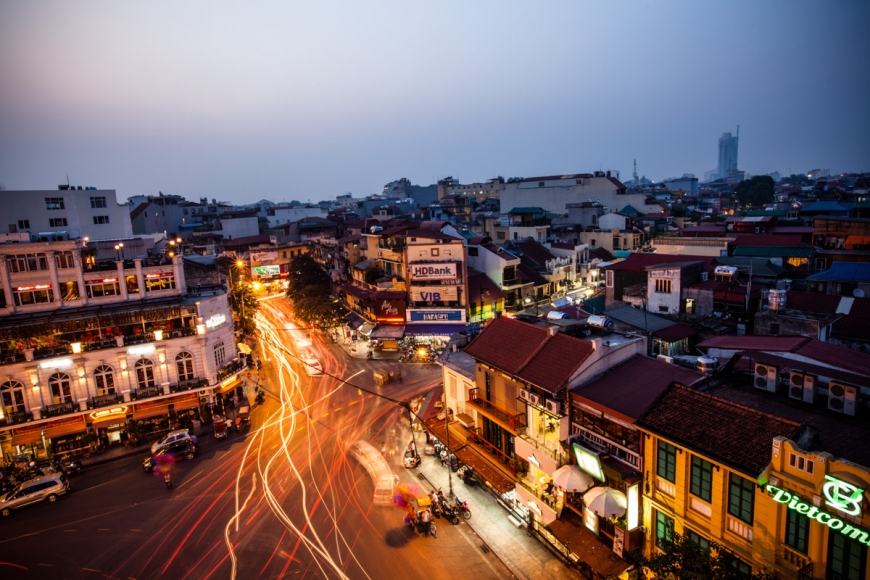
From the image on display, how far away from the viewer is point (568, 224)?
75250 millimetres

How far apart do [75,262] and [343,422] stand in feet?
67.4

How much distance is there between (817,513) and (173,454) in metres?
29.8

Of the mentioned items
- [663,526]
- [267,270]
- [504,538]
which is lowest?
[504,538]

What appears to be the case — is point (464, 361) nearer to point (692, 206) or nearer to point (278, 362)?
point (278, 362)

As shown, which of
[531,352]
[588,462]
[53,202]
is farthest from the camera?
[53,202]

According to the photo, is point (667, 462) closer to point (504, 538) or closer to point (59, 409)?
point (504, 538)

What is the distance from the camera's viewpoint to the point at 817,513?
37.9ft

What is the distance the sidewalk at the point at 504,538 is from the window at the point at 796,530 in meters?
7.92

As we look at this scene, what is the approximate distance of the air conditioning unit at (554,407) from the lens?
19172 mm

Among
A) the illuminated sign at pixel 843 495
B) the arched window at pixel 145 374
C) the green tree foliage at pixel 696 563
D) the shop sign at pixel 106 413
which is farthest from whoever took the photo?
the arched window at pixel 145 374

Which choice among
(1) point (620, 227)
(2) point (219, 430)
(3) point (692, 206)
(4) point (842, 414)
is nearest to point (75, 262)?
(2) point (219, 430)

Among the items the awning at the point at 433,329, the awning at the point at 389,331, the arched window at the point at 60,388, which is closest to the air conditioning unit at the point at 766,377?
the awning at the point at 433,329

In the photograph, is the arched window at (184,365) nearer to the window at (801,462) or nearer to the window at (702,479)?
the window at (702,479)

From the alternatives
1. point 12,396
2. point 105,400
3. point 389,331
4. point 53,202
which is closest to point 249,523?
point 105,400
